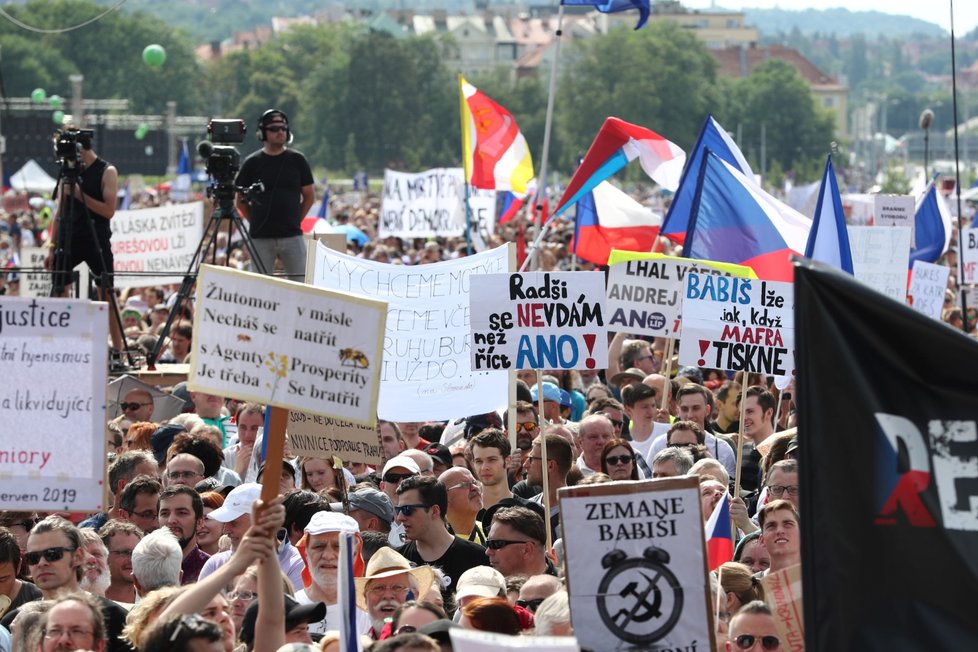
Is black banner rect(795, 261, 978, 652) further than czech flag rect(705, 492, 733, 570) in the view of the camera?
No

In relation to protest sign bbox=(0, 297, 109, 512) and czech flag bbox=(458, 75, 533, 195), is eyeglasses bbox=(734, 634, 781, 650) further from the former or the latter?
czech flag bbox=(458, 75, 533, 195)

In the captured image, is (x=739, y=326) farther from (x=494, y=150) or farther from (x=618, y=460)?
(x=494, y=150)

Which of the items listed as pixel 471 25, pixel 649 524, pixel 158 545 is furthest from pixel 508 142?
pixel 471 25

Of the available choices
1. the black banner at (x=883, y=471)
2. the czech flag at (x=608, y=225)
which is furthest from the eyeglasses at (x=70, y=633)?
the czech flag at (x=608, y=225)

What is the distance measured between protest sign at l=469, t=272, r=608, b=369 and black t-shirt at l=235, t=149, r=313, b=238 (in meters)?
3.98

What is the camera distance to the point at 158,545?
21.2 ft

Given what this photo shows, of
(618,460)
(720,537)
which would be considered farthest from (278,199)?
(720,537)

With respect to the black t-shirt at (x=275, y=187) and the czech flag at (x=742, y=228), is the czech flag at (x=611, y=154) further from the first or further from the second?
the black t-shirt at (x=275, y=187)

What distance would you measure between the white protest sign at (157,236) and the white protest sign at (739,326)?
7.03m

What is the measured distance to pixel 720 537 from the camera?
270 inches

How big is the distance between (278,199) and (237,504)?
5543mm

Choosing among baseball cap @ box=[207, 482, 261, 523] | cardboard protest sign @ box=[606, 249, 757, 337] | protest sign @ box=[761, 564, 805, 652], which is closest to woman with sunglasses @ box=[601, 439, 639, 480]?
baseball cap @ box=[207, 482, 261, 523]

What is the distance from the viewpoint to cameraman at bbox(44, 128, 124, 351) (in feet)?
37.0

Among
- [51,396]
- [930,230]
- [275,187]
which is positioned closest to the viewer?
[51,396]
